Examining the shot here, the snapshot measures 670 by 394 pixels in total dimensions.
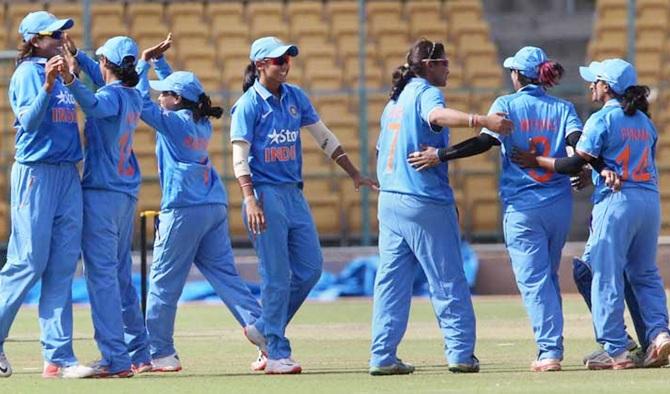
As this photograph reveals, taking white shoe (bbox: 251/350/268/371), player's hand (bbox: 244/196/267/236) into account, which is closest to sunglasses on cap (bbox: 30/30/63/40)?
player's hand (bbox: 244/196/267/236)

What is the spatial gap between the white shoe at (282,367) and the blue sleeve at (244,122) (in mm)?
1470

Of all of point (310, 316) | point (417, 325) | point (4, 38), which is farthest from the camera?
point (4, 38)

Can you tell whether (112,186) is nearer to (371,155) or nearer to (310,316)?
(310,316)

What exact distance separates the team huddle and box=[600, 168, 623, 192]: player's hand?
0.01 meters

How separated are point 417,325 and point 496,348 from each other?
2.74 m

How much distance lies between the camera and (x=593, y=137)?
11414 mm

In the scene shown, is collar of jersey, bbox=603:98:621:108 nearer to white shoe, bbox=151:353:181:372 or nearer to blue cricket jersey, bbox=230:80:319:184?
blue cricket jersey, bbox=230:80:319:184

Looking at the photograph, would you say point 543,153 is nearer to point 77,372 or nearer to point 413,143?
point 413,143

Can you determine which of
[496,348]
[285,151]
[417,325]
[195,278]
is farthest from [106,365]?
[195,278]

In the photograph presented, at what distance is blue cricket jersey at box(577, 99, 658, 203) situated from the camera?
11469mm

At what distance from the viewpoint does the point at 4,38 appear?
22.3 meters

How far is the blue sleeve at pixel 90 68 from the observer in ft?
38.9

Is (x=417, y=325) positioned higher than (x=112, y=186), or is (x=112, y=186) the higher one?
(x=112, y=186)

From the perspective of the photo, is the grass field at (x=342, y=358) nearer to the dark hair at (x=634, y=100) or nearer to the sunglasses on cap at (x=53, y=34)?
the dark hair at (x=634, y=100)
